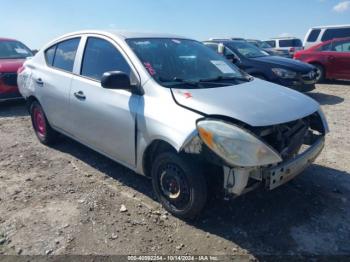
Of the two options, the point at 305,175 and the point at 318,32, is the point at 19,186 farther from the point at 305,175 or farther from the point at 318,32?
the point at 318,32

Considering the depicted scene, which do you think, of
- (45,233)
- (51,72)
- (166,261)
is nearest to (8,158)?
(51,72)

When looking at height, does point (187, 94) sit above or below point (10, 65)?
above

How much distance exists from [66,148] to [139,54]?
2.41 meters

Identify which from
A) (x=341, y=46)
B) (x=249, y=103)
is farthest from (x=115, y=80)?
(x=341, y=46)

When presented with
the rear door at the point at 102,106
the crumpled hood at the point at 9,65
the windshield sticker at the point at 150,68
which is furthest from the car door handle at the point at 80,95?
the crumpled hood at the point at 9,65

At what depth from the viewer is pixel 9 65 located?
26.0 ft

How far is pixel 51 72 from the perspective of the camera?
4.65m

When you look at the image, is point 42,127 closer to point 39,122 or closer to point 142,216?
point 39,122

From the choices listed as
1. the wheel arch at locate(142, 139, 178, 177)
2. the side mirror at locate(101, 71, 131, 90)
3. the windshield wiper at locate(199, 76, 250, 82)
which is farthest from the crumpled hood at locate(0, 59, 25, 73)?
the windshield wiper at locate(199, 76, 250, 82)

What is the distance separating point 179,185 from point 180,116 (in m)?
0.65

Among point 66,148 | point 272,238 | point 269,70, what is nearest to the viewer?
point 272,238

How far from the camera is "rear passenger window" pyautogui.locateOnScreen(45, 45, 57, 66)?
15.8 feet

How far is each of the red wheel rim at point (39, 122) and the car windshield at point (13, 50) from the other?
431cm

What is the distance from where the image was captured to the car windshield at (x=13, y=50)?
8.81 meters
